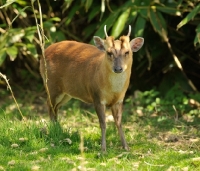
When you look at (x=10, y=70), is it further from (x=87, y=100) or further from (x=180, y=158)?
(x=180, y=158)

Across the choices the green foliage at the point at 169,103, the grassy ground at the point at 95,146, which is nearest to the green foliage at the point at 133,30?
the green foliage at the point at 169,103

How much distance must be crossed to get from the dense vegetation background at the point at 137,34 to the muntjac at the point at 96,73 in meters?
0.76

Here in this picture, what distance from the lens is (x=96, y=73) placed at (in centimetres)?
645

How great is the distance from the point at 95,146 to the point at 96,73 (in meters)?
0.76

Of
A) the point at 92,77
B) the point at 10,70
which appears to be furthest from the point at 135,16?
the point at 10,70

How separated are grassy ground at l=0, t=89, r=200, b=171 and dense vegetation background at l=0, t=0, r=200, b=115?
45.3 inches

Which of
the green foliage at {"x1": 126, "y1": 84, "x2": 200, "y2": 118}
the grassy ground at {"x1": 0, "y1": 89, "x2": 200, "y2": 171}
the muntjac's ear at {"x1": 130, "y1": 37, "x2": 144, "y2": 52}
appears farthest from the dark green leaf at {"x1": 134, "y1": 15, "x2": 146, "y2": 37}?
the muntjac's ear at {"x1": 130, "y1": 37, "x2": 144, "y2": 52}

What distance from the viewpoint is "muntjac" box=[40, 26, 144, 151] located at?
6.17 m

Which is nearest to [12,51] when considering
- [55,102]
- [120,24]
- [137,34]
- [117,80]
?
[55,102]

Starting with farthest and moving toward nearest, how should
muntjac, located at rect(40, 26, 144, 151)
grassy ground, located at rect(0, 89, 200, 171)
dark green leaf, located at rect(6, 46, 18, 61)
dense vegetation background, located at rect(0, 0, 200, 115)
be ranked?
dense vegetation background, located at rect(0, 0, 200, 115), dark green leaf, located at rect(6, 46, 18, 61), muntjac, located at rect(40, 26, 144, 151), grassy ground, located at rect(0, 89, 200, 171)

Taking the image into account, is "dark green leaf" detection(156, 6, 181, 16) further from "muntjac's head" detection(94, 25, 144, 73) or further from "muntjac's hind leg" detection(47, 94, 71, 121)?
"muntjac's head" detection(94, 25, 144, 73)

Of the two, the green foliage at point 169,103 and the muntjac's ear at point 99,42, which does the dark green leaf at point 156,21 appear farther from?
the muntjac's ear at point 99,42

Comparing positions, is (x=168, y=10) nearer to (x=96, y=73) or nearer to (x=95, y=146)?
(x=96, y=73)

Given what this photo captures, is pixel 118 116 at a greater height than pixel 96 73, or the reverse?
pixel 96 73
